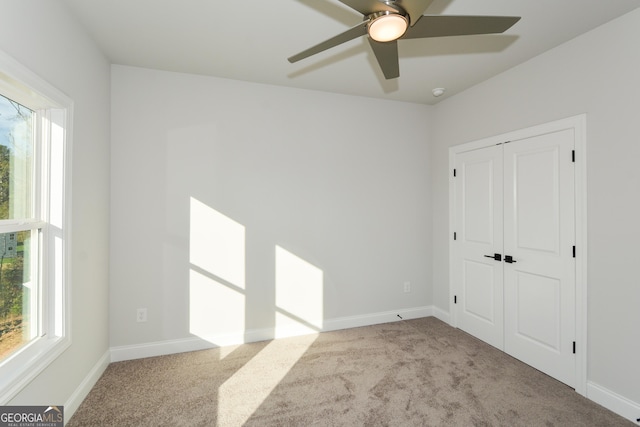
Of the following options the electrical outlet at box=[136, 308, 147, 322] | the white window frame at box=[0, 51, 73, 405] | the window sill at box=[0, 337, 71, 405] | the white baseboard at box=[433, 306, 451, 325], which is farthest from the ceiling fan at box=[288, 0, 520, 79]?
the white baseboard at box=[433, 306, 451, 325]

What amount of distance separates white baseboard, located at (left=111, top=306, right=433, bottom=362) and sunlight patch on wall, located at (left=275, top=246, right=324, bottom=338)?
0.28ft

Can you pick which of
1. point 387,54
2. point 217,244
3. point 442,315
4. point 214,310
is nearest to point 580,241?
point 442,315

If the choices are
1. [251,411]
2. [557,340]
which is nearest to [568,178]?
[557,340]

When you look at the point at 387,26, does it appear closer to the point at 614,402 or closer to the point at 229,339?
the point at 614,402

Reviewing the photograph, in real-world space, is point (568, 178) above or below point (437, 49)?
below

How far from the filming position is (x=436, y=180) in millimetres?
3836

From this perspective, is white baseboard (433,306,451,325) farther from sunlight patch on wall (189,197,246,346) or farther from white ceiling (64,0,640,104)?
white ceiling (64,0,640,104)

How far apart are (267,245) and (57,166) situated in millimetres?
1829

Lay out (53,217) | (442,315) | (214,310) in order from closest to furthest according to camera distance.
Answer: (53,217), (214,310), (442,315)

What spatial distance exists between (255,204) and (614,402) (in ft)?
10.7

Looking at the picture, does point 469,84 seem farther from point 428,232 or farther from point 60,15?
point 60,15

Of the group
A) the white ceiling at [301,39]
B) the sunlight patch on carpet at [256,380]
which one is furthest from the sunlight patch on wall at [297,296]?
the white ceiling at [301,39]

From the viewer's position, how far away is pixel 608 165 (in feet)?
7.04

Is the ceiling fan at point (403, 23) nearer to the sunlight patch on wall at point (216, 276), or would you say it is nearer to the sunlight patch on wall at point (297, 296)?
the sunlight patch on wall at point (216, 276)
